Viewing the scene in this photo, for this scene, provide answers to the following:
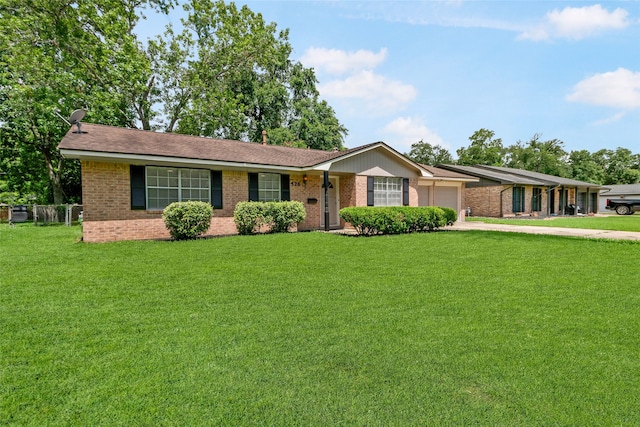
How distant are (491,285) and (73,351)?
5.39m

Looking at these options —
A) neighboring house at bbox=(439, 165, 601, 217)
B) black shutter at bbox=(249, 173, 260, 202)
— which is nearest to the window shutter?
black shutter at bbox=(249, 173, 260, 202)

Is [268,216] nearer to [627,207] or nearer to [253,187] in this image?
[253,187]

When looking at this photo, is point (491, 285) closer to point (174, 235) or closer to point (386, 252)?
point (386, 252)

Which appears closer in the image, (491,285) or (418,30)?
(491,285)

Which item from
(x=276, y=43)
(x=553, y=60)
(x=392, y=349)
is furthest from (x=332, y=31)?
(x=276, y=43)

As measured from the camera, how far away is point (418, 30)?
11.7 metres

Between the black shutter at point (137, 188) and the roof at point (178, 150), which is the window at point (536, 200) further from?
the black shutter at point (137, 188)

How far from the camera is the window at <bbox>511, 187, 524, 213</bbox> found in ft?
79.9

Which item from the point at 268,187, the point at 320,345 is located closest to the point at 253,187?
the point at 268,187

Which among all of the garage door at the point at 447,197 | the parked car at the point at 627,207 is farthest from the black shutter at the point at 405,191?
the parked car at the point at 627,207

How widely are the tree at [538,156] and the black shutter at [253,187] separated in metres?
47.0

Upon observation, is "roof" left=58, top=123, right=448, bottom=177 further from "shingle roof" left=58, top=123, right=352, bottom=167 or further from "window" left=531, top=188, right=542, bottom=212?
"window" left=531, top=188, right=542, bottom=212

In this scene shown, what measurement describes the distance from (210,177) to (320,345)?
33.4 ft

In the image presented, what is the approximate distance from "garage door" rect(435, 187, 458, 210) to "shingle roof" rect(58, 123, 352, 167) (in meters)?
8.39
